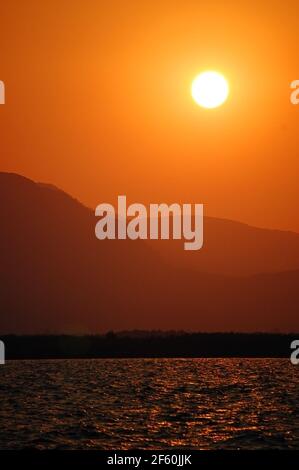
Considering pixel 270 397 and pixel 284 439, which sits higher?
pixel 270 397

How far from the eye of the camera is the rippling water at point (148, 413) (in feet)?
146

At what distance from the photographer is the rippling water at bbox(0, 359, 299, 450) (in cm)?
4462

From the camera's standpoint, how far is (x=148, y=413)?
58.7 m

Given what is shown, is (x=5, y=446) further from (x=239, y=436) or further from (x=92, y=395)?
(x=92, y=395)

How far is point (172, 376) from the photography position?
339 ft

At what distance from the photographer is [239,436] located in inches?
1839

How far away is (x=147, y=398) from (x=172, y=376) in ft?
105

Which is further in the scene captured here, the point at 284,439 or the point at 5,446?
the point at 284,439

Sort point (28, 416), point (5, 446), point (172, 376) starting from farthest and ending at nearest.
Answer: point (172, 376) → point (28, 416) → point (5, 446)
